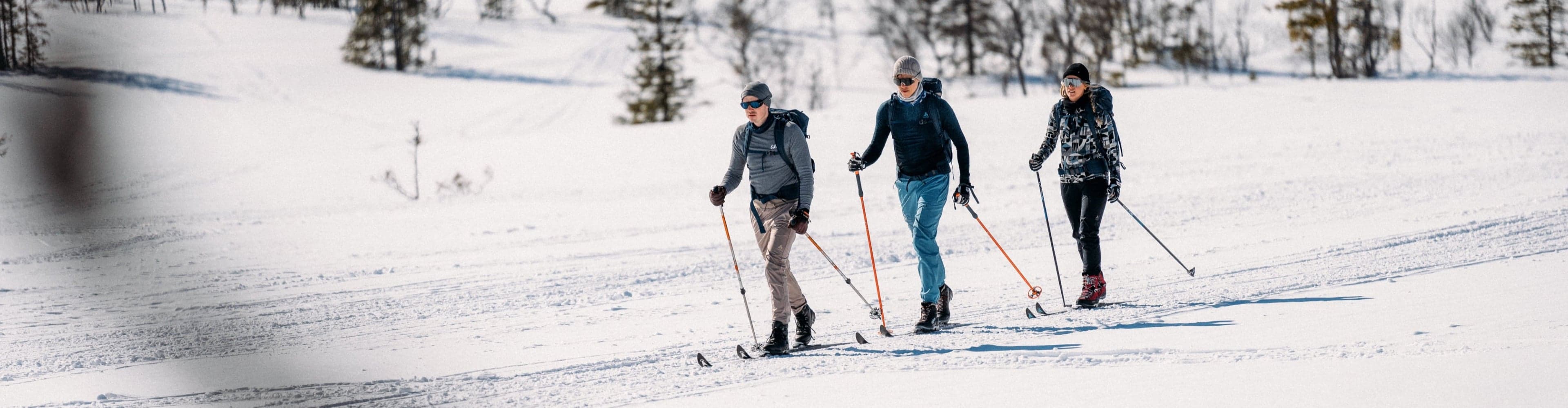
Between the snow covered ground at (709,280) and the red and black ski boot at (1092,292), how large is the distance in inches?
13.2

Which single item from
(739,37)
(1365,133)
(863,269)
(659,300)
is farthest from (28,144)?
(739,37)

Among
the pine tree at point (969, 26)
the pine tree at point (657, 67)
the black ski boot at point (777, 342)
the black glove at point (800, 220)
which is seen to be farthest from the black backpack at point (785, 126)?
the pine tree at point (969, 26)

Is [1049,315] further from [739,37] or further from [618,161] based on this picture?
[739,37]

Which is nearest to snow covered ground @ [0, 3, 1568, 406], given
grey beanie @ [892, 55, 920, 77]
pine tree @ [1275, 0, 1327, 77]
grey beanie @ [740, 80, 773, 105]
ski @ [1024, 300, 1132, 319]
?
ski @ [1024, 300, 1132, 319]

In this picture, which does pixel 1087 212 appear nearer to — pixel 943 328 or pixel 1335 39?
pixel 943 328

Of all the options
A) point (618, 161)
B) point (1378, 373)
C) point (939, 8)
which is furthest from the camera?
point (939, 8)

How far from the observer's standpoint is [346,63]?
50.2 meters

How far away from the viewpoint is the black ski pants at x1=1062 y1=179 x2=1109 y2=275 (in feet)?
21.1

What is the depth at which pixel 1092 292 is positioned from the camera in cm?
650

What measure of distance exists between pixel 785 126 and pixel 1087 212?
213 centimetres

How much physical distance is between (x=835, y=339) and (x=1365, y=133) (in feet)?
59.5

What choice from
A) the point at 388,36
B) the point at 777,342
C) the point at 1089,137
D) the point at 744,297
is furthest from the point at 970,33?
the point at 744,297

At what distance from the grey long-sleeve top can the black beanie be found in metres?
1.78

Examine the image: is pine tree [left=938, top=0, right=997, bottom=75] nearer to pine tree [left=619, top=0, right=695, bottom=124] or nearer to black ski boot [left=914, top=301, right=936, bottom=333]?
pine tree [left=619, top=0, right=695, bottom=124]
